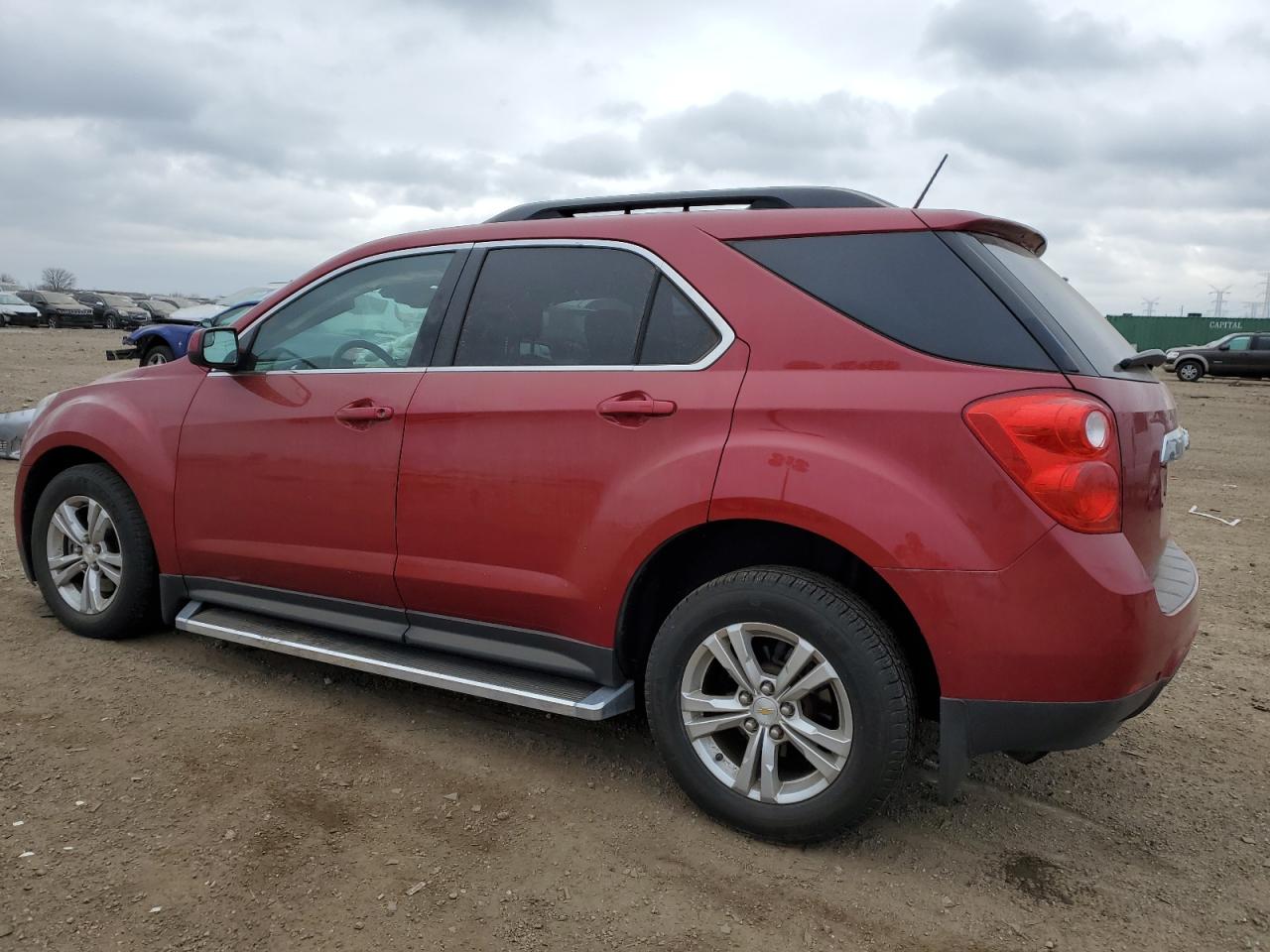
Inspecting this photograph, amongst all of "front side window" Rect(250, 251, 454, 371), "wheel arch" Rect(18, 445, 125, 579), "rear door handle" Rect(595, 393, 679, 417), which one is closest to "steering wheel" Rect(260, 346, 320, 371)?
"front side window" Rect(250, 251, 454, 371)

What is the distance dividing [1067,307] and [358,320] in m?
2.45

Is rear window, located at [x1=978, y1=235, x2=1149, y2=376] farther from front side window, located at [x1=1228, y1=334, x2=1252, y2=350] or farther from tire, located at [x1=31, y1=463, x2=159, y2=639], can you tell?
front side window, located at [x1=1228, y1=334, x2=1252, y2=350]

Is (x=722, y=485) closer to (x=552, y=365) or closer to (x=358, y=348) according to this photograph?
(x=552, y=365)

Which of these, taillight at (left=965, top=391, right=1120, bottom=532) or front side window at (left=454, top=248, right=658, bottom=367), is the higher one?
front side window at (left=454, top=248, right=658, bottom=367)

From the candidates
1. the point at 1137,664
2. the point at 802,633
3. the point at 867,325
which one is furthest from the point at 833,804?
the point at 867,325

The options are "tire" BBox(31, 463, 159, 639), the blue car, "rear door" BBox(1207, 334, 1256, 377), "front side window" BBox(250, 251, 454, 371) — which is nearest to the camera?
"front side window" BBox(250, 251, 454, 371)

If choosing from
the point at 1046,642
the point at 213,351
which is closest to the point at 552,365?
the point at 213,351

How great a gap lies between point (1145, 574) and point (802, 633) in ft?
2.85

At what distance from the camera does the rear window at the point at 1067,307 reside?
258 cm

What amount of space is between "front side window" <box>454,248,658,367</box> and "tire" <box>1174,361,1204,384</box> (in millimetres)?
30330

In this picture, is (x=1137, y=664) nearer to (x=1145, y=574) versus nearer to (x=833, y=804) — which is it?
(x=1145, y=574)

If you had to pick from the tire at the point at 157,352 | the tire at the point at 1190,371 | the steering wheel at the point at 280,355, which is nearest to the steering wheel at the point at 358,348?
the steering wheel at the point at 280,355

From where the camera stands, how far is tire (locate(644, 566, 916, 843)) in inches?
98.8

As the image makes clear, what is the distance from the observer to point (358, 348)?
359 centimetres
